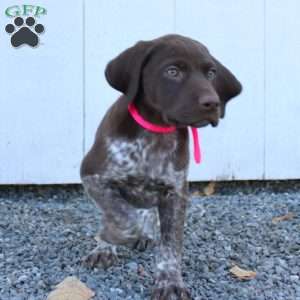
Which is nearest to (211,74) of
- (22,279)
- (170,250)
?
(170,250)

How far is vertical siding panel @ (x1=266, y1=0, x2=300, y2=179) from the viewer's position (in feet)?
18.2

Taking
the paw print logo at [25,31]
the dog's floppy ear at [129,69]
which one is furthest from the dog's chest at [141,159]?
the paw print logo at [25,31]

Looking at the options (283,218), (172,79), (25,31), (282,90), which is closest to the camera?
→ (172,79)

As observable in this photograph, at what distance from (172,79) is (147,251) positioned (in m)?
1.15

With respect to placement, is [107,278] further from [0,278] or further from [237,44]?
[237,44]

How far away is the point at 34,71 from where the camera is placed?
17.2 feet

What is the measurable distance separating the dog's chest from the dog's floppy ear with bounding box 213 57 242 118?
1.15 feet

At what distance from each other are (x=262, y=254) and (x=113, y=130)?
112 cm

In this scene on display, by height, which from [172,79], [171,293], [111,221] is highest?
[172,79]

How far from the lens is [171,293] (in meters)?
3.13

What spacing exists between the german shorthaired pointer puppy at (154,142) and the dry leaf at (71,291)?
286 mm

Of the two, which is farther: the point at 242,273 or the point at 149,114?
the point at 242,273

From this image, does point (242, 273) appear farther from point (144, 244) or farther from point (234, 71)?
point (234, 71)

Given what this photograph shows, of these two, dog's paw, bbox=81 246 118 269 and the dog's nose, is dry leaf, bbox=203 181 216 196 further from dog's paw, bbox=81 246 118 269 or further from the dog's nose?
the dog's nose
